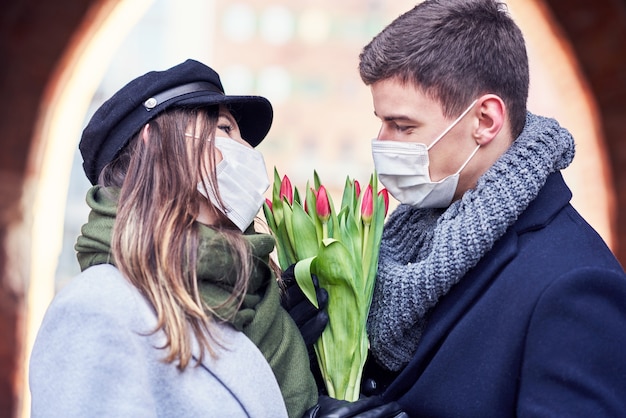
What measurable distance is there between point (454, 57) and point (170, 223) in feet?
2.36

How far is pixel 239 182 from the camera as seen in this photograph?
203 cm

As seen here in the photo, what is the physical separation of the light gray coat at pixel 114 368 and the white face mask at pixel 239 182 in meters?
0.31

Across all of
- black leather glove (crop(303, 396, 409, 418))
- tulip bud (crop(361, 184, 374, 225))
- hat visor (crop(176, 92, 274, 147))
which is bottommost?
black leather glove (crop(303, 396, 409, 418))

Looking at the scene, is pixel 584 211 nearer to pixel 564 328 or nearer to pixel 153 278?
pixel 564 328

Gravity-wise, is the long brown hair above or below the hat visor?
below

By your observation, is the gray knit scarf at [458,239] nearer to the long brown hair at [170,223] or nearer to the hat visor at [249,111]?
the long brown hair at [170,223]

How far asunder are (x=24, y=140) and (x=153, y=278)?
2334 mm

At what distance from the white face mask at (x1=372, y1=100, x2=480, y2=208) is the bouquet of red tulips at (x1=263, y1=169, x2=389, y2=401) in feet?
0.16

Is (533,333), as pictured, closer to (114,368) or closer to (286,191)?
(286,191)

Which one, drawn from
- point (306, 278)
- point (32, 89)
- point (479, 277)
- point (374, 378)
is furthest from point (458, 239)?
point (32, 89)

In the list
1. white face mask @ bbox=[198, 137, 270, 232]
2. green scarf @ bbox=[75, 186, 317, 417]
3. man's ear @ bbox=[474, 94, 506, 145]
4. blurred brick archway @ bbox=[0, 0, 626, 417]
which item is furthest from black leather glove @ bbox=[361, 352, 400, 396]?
blurred brick archway @ bbox=[0, 0, 626, 417]

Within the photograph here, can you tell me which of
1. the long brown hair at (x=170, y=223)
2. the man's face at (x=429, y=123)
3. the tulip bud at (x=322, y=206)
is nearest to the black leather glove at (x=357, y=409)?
the long brown hair at (x=170, y=223)

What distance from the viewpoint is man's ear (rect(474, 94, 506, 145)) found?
6.59ft

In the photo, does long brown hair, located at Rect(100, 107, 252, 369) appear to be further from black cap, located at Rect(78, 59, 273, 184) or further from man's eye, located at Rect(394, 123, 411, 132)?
man's eye, located at Rect(394, 123, 411, 132)
